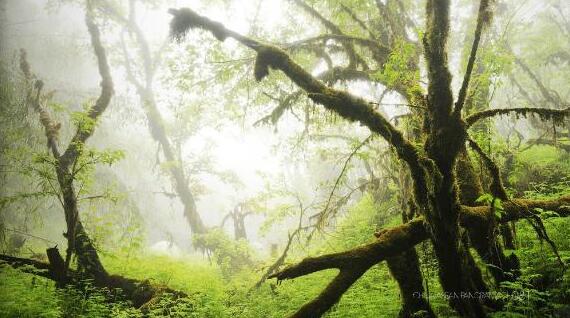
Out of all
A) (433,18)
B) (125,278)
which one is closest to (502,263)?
(433,18)

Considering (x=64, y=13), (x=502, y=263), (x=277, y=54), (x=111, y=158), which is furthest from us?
(x=64, y=13)

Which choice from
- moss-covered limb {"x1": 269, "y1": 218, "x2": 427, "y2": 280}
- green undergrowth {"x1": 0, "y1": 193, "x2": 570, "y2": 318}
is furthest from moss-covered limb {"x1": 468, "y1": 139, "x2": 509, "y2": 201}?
moss-covered limb {"x1": 269, "y1": 218, "x2": 427, "y2": 280}

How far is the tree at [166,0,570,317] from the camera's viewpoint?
14.4 feet

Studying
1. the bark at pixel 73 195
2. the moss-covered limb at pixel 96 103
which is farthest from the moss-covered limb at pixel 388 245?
the moss-covered limb at pixel 96 103

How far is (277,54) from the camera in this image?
4859 millimetres

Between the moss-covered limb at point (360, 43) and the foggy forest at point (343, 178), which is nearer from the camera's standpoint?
the foggy forest at point (343, 178)

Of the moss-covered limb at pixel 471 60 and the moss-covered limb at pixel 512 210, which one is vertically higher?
the moss-covered limb at pixel 471 60

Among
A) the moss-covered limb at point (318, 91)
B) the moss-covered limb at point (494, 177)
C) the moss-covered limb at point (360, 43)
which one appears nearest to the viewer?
the moss-covered limb at point (318, 91)

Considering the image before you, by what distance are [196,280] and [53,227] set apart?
65.9ft

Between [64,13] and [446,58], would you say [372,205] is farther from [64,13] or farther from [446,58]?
[64,13]

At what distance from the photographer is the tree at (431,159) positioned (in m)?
4.38

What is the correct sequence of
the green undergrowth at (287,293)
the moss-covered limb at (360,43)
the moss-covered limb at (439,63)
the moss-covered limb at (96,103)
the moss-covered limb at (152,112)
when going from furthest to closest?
1. the moss-covered limb at (152,112)
2. the moss-covered limb at (96,103)
3. the moss-covered limb at (360,43)
4. the green undergrowth at (287,293)
5. the moss-covered limb at (439,63)

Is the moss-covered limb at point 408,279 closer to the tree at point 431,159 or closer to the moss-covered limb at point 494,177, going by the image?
the tree at point 431,159

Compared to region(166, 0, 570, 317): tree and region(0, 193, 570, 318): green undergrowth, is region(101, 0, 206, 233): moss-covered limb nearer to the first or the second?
region(0, 193, 570, 318): green undergrowth
